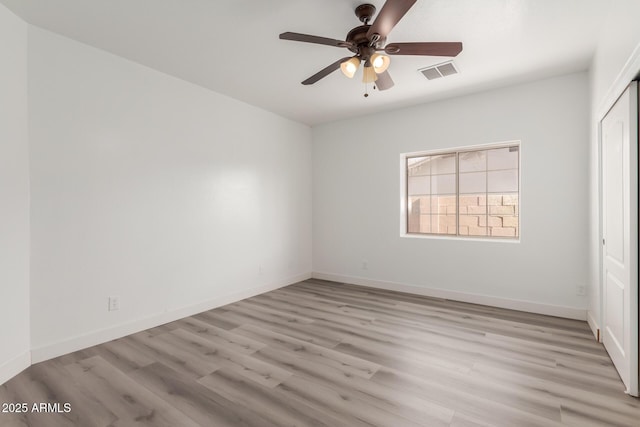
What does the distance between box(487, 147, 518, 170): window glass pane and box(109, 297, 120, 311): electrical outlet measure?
4.66m

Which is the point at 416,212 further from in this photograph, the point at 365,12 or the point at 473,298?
the point at 365,12

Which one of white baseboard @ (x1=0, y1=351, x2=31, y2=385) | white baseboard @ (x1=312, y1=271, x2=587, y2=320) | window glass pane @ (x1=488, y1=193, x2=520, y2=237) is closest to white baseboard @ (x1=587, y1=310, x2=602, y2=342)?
white baseboard @ (x1=312, y1=271, x2=587, y2=320)

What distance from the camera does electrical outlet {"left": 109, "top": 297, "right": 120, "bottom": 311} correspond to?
2972mm

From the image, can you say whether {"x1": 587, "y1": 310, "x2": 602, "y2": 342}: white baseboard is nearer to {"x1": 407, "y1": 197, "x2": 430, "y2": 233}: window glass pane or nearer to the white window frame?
the white window frame

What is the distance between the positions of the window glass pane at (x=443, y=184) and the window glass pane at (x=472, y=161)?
188mm

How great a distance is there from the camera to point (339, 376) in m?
2.30

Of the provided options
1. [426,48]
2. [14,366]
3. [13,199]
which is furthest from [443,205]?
[14,366]

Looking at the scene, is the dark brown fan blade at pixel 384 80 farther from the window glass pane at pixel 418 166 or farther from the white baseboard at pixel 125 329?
the white baseboard at pixel 125 329

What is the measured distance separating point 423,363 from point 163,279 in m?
2.78

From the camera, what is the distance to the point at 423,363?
8.16 feet

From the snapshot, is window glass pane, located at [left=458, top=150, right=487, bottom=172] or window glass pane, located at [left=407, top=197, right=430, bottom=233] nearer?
window glass pane, located at [left=458, top=150, right=487, bottom=172]

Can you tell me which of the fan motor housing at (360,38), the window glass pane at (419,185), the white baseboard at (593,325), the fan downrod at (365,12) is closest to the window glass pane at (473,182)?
the window glass pane at (419,185)

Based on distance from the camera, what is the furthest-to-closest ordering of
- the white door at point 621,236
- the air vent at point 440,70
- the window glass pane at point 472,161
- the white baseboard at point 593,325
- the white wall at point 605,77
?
the window glass pane at point 472,161 → the air vent at point 440,70 → the white baseboard at point 593,325 → the white door at point 621,236 → the white wall at point 605,77

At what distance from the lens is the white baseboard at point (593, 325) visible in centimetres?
287
